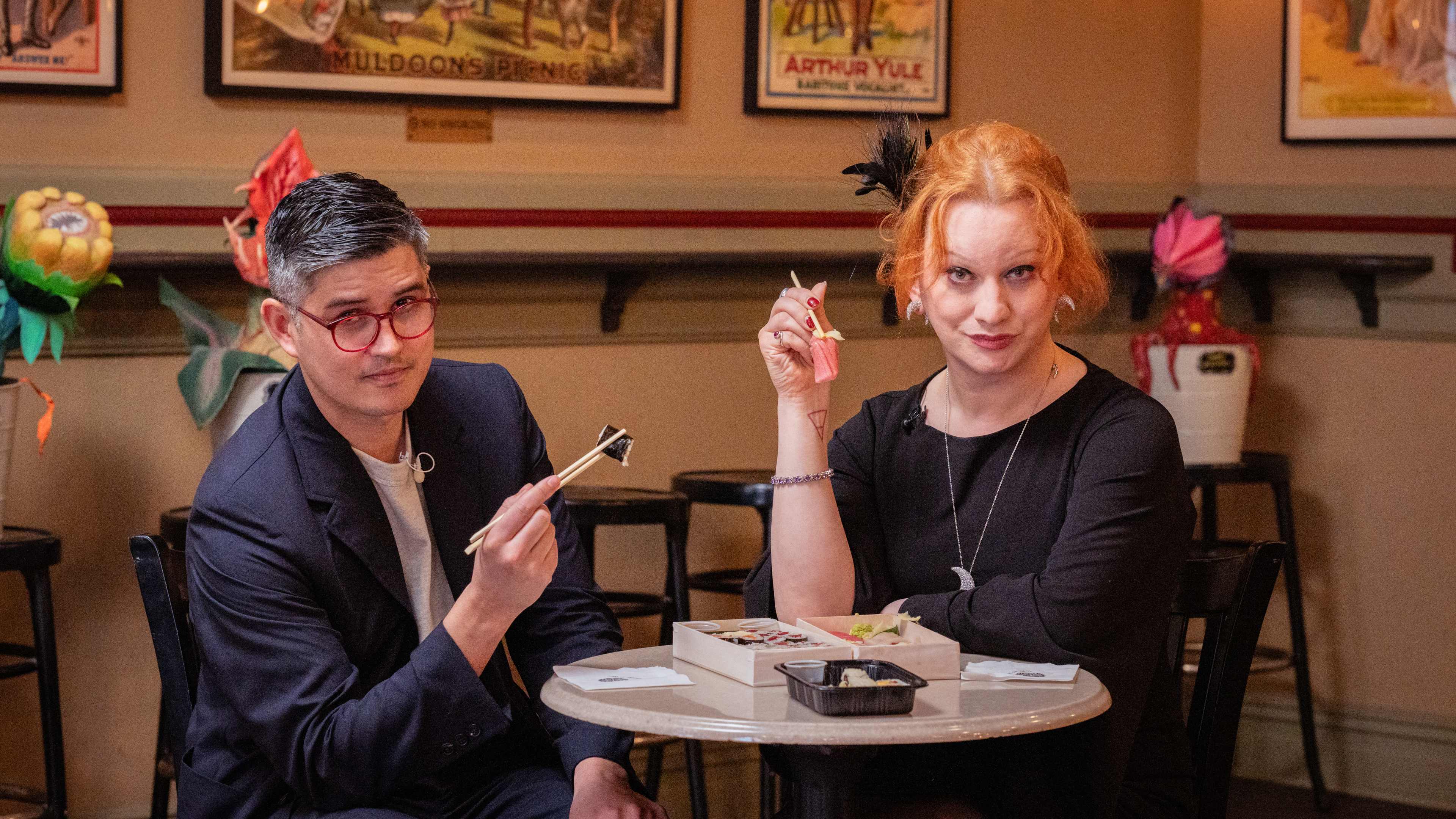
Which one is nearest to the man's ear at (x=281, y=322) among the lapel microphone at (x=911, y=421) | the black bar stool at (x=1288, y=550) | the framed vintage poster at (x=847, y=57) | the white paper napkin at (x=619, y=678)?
the white paper napkin at (x=619, y=678)

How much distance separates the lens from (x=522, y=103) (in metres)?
3.71

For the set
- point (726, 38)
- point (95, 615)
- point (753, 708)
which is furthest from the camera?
point (726, 38)

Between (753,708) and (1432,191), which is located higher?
(1432,191)

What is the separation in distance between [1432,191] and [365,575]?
320cm

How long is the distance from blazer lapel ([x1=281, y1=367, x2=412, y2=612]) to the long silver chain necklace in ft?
2.53

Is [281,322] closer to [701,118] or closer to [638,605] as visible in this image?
[638,605]

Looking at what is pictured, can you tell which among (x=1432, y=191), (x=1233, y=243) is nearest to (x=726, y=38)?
(x=1233, y=243)

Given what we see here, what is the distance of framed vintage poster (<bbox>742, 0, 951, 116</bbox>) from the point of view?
397 cm

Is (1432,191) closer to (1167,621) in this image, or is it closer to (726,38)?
(726,38)

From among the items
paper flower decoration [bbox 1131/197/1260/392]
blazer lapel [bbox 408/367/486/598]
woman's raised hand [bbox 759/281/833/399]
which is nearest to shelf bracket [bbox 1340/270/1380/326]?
paper flower decoration [bbox 1131/197/1260/392]

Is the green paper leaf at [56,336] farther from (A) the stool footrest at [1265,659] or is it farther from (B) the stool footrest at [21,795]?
(A) the stool footrest at [1265,659]

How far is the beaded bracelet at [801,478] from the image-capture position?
6.94ft

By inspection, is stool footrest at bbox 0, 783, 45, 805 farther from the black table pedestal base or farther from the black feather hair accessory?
the black feather hair accessory

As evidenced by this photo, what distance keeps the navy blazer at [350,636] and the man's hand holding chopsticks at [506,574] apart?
0.09 ft
